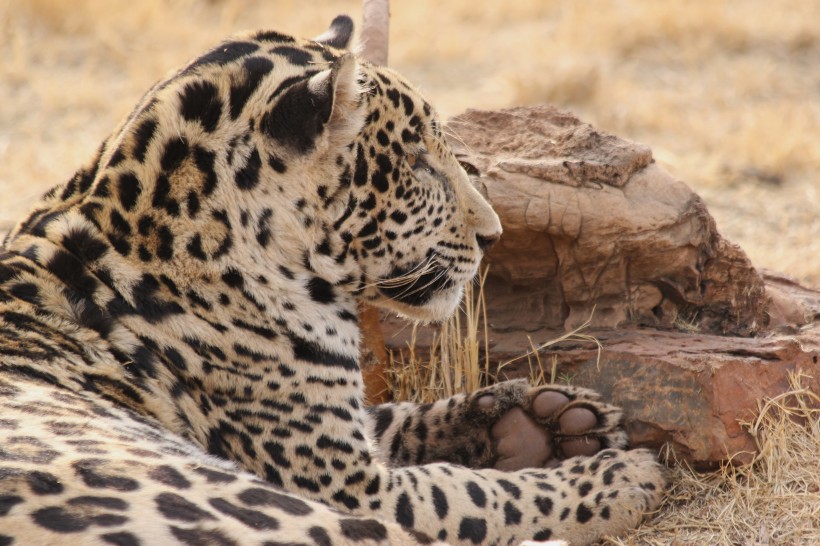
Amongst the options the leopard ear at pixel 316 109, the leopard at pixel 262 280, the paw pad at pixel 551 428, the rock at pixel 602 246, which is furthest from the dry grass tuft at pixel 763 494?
the leopard ear at pixel 316 109

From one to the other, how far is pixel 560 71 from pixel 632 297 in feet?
25.8

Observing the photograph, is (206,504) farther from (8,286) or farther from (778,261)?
(778,261)

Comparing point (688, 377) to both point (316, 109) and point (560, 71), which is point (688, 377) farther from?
point (560, 71)

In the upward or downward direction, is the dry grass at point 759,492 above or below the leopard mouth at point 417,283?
below

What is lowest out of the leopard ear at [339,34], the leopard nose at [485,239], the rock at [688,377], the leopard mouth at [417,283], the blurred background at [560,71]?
the rock at [688,377]

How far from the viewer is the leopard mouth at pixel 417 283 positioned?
479 cm

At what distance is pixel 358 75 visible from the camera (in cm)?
434

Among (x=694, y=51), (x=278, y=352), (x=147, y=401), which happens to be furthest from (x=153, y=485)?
(x=694, y=51)

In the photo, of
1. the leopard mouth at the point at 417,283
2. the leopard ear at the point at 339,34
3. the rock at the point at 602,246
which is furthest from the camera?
the rock at the point at 602,246

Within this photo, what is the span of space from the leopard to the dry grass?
0.24 m

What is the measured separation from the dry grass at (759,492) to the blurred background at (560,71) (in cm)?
406

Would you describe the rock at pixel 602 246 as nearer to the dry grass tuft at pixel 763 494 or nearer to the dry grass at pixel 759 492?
the dry grass at pixel 759 492

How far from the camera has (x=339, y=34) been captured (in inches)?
201

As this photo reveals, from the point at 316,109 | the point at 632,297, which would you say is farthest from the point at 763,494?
the point at 316,109
